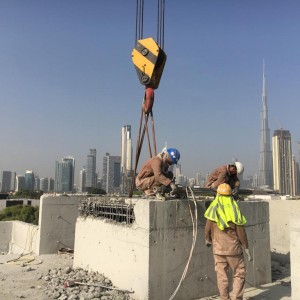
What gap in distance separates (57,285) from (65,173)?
3538 inches

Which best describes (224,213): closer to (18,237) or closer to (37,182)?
(18,237)

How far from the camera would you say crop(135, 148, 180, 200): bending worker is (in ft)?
18.0

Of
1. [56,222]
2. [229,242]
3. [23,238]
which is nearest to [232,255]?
[229,242]

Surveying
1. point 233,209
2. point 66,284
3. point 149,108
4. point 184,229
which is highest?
point 149,108

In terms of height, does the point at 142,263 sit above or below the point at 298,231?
below

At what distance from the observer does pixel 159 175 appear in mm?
5531

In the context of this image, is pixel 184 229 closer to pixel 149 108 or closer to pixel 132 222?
pixel 132 222

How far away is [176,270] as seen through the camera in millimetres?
5180

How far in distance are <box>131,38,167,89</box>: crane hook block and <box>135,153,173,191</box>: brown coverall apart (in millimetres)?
1964

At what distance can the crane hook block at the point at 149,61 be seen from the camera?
7.01 m

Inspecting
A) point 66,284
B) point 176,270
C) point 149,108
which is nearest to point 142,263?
point 176,270

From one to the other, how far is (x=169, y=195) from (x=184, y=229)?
0.63 meters

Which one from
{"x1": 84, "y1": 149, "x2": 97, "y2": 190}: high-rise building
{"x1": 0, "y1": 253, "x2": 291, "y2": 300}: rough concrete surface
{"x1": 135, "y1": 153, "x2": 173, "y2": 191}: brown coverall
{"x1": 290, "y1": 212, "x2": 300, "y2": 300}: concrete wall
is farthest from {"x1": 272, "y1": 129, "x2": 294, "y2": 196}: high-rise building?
{"x1": 290, "y1": 212, "x2": 300, "y2": 300}: concrete wall

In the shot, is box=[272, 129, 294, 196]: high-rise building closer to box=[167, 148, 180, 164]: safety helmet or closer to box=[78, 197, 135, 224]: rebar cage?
box=[78, 197, 135, 224]: rebar cage
